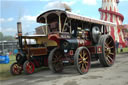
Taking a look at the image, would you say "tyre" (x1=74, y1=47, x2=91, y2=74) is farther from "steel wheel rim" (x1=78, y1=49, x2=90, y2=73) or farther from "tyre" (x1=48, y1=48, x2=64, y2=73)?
"tyre" (x1=48, y1=48, x2=64, y2=73)

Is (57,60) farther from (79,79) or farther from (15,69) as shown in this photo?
(79,79)

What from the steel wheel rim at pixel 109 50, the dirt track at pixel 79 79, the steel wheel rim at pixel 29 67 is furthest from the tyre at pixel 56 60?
the steel wheel rim at pixel 109 50

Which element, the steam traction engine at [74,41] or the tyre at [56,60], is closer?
the steam traction engine at [74,41]

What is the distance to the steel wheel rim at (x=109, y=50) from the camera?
23.6 ft

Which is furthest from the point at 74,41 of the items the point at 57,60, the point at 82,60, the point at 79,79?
the point at 79,79

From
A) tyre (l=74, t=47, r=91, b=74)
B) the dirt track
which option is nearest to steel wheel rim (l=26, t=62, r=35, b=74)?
the dirt track

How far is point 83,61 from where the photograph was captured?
579cm

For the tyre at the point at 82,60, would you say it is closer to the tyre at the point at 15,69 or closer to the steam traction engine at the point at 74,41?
the steam traction engine at the point at 74,41

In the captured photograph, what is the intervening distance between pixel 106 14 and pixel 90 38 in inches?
965

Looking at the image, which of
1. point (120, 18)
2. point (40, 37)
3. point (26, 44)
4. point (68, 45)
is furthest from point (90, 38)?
point (120, 18)

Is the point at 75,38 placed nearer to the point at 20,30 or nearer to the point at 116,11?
the point at 20,30

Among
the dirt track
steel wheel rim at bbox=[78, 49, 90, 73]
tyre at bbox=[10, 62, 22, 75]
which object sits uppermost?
steel wheel rim at bbox=[78, 49, 90, 73]

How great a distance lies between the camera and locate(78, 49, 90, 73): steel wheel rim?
571cm

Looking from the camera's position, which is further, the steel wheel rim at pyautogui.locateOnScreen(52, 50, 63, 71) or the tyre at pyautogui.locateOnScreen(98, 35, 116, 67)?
the tyre at pyautogui.locateOnScreen(98, 35, 116, 67)
